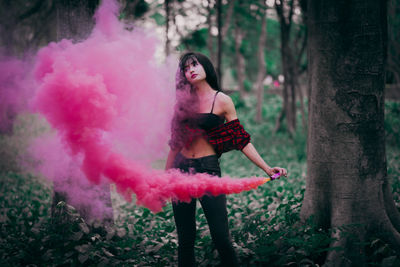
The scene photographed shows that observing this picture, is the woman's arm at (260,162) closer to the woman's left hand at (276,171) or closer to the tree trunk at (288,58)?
the woman's left hand at (276,171)

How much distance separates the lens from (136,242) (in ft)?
14.4

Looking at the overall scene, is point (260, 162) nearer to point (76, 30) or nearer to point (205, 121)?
point (205, 121)

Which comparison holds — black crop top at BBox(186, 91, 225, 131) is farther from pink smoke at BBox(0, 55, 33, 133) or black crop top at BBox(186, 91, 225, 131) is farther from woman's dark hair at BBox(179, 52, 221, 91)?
pink smoke at BBox(0, 55, 33, 133)

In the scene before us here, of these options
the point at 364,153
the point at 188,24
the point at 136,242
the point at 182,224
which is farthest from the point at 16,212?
the point at 188,24

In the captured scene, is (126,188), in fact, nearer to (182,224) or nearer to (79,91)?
(182,224)

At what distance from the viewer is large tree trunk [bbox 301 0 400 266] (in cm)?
359

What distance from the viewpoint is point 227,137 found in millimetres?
3186

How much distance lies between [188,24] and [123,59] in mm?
12487

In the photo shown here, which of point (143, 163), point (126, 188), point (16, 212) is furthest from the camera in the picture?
point (16, 212)

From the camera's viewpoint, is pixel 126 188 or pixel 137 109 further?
pixel 137 109

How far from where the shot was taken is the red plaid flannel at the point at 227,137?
318cm

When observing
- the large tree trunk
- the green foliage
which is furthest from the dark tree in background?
the large tree trunk

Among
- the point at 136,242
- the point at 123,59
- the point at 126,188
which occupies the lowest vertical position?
the point at 136,242

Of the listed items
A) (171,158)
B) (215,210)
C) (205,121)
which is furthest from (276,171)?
(171,158)
